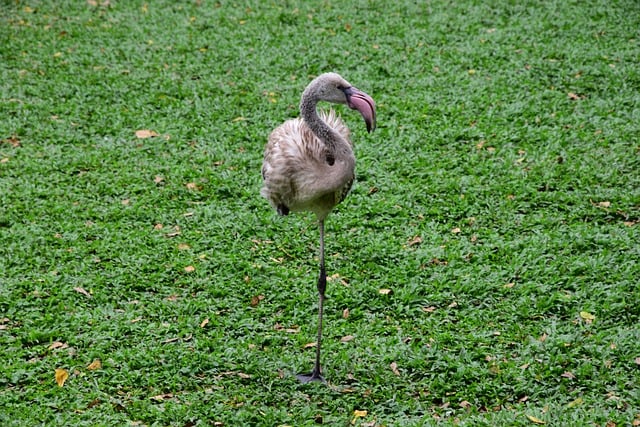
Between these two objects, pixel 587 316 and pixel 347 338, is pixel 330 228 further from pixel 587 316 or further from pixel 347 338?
pixel 587 316

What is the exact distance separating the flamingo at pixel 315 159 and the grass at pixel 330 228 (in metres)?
0.77

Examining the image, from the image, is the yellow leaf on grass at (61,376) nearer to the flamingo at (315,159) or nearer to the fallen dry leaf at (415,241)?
the flamingo at (315,159)

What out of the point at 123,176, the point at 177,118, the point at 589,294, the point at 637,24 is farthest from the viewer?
the point at 637,24

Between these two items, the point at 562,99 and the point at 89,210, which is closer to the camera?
the point at 89,210

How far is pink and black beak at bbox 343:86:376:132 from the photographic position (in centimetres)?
450

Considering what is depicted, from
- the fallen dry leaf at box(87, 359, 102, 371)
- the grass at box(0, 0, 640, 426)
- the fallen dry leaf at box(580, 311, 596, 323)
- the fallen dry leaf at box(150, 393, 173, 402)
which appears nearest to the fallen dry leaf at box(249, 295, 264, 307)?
the grass at box(0, 0, 640, 426)

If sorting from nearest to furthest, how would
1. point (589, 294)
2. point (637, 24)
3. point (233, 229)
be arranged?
point (589, 294), point (233, 229), point (637, 24)

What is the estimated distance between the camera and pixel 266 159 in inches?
210

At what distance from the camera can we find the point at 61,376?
16.6ft

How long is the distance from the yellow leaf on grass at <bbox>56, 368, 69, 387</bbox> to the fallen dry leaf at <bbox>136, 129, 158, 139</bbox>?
372 cm

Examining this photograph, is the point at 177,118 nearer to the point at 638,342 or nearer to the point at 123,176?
the point at 123,176

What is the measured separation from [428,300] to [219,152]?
10.3ft

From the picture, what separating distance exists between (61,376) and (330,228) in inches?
107

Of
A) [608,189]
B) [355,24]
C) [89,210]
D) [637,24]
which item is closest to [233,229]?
[89,210]
